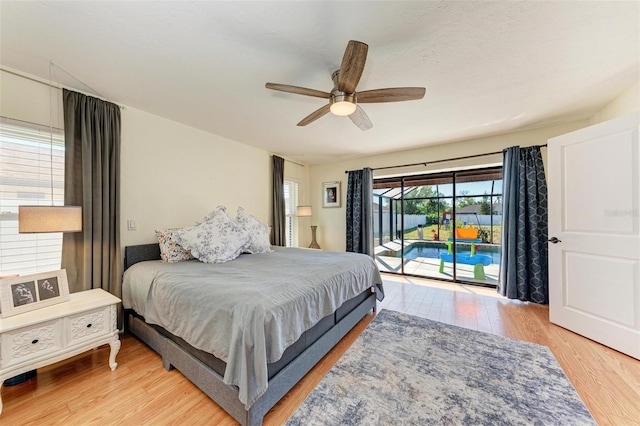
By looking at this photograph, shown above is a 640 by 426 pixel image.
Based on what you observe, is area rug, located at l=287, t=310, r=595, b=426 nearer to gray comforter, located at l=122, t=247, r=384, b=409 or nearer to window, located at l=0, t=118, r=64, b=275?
gray comforter, located at l=122, t=247, r=384, b=409

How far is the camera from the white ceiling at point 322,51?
4.57ft

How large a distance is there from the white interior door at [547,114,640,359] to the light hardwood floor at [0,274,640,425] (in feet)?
0.75

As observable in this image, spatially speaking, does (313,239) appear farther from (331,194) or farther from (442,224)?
(442,224)

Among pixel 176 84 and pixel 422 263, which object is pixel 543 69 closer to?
pixel 176 84

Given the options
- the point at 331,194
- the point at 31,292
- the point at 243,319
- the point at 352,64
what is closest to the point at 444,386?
the point at 243,319

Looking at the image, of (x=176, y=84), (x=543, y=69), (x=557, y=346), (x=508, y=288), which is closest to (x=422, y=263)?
(x=508, y=288)

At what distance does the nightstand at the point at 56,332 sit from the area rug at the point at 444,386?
5.33 feet

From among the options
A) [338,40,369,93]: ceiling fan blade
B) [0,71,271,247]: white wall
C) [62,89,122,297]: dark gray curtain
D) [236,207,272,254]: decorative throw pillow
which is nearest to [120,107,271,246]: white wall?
[0,71,271,247]: white wall

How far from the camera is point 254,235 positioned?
3.05m

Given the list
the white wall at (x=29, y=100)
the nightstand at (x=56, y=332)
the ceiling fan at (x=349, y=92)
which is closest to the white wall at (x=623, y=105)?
the ceiling fan at (x=349, y=92)

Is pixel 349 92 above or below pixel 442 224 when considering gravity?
above

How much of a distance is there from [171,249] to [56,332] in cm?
104

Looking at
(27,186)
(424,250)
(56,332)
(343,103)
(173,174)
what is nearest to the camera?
(56,332)

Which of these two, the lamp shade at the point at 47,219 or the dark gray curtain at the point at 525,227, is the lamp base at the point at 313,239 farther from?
the lamp shade at the point at 47,219
